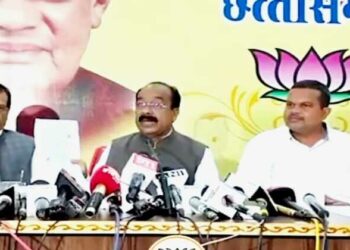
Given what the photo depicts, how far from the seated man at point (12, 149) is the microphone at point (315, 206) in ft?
2.37

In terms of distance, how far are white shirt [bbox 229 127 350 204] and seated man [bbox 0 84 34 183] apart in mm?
534

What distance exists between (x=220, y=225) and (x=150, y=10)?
23.4 inches

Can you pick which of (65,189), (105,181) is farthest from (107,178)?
(65,189)

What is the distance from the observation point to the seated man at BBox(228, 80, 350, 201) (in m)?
1.88

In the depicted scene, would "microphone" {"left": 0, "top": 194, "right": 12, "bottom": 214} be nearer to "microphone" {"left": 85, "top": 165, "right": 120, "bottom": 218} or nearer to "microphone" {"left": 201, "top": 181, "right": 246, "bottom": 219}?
"microphone" {"left": 85, "top": 165, "right": 120, "bottom": 218}

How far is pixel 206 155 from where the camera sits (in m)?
1.87

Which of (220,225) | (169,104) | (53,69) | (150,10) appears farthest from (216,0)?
(220,225)

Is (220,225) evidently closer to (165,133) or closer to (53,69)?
(165,133)

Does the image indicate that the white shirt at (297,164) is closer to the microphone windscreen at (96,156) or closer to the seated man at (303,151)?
the seated man at (303,151)

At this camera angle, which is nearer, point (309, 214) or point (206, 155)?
point (309, 214)

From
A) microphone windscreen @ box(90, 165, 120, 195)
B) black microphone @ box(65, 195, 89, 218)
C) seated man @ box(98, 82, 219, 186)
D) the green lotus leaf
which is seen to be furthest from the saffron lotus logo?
black microphone @ box(65, 195, 89, 218)

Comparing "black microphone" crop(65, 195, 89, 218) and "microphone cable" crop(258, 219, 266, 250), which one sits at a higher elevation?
"black microphone" crop(65, 195, 89, 218)

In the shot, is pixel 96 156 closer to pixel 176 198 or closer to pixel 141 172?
pixel 141 172

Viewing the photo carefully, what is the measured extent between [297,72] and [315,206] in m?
0.36
